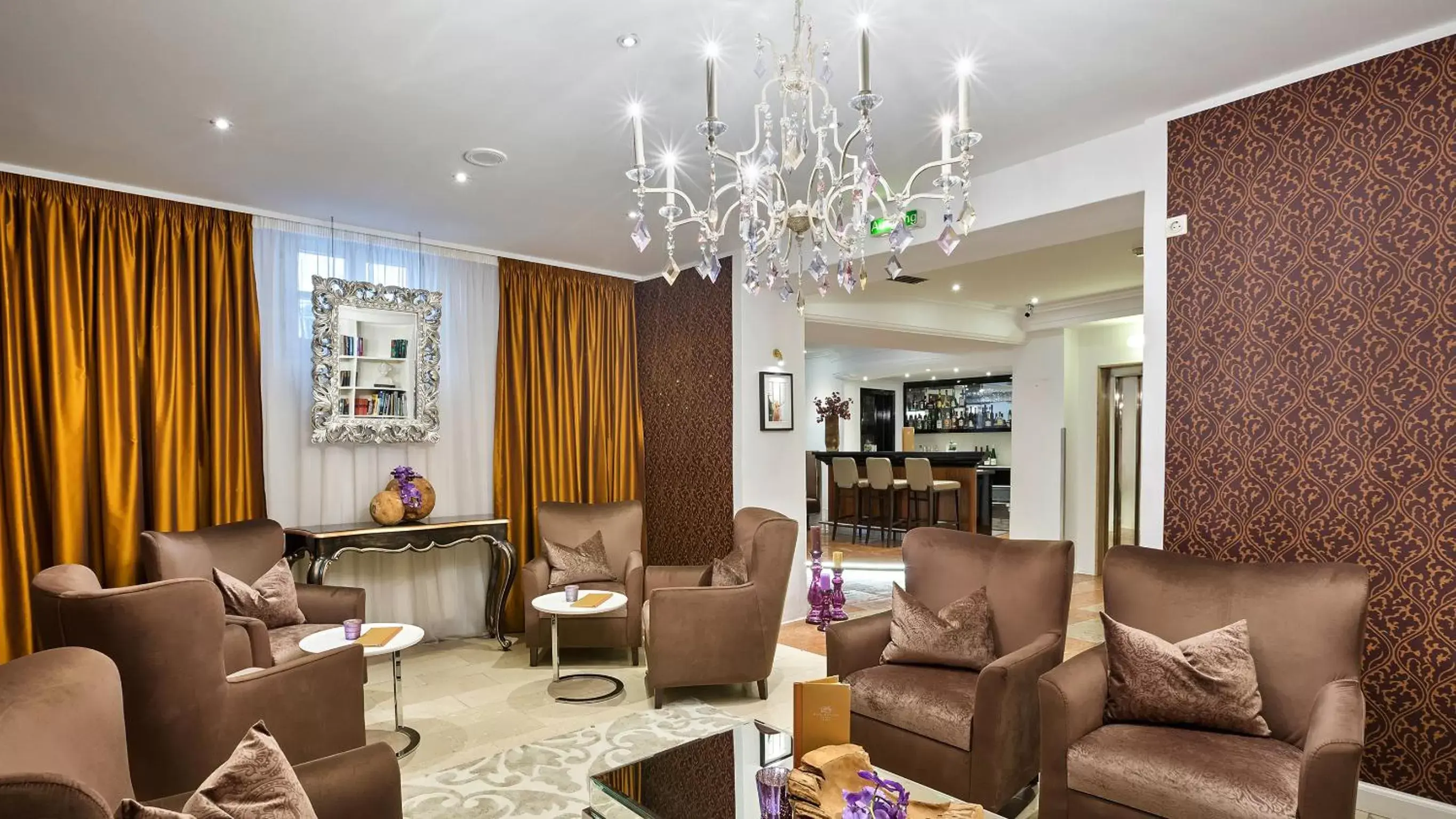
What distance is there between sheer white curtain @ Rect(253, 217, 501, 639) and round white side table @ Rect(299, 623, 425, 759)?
4.41 ft

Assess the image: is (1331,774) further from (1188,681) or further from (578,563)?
(578,563)

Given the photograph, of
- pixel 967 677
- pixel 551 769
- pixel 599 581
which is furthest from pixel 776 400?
pixel 551 769

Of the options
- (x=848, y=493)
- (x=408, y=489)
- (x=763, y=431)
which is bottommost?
(x=848, y=493)

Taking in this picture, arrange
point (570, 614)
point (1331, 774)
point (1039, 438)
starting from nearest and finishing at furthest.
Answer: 1. point (1331, 774)
2. point (570, 614)
3. point (1039, 438)

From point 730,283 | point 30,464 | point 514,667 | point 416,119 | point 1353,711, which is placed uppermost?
point 416,119

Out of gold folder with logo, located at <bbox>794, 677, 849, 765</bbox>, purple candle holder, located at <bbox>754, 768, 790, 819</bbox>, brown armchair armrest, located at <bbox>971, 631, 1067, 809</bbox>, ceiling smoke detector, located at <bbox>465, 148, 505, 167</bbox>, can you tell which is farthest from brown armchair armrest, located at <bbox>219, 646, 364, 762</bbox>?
ceiling smoke detector, located at <bbox>465, 148, 505, 167</bbox>

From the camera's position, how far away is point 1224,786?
1969mm

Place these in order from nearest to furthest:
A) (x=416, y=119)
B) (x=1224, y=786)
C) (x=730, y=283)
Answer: (x=1224, y=786) < (x=416, y=119) < (x=730, y=283)

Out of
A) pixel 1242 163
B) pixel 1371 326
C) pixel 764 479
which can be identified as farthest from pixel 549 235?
pixel 1371 326

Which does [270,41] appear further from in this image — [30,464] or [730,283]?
[730,283]

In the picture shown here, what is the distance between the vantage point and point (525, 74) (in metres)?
2.76

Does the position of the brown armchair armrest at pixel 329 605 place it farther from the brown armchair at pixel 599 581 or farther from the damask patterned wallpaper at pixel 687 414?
the damask patterned wallpaper at pixel 687 414

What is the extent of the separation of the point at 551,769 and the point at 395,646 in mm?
812

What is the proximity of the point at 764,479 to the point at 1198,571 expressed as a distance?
3.02 metres
